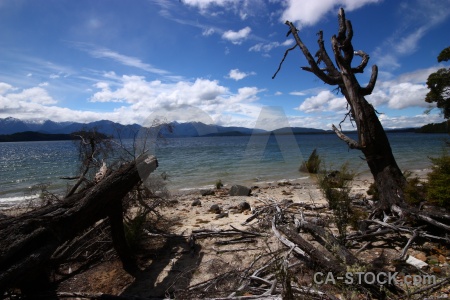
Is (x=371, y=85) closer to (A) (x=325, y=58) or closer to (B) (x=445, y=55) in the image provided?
(A) (x=325, y=58)

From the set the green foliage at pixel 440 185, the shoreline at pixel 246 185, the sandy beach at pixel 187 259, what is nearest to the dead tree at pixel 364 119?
Result: the green foliage at pixel 440 185

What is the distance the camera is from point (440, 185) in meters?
4.61

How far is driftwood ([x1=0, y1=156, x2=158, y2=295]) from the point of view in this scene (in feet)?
9.75

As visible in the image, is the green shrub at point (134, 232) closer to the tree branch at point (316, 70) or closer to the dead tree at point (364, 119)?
the dead tree at point (364, 119)

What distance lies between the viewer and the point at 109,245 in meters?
5.39

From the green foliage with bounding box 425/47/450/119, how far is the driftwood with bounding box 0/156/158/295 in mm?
17752

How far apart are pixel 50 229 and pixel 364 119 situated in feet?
21.1

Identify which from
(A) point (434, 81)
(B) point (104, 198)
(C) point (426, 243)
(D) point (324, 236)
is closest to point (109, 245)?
(B) point (104, 198)

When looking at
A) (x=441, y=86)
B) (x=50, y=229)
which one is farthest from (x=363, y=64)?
(x=441, y=86)

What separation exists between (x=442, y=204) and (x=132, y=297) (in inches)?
211

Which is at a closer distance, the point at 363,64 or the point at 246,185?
the point at 363,64

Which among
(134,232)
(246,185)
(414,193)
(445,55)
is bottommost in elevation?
(246,185)

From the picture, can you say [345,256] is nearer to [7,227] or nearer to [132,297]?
[132,297]

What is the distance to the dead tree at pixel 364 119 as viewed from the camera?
5.62 m
